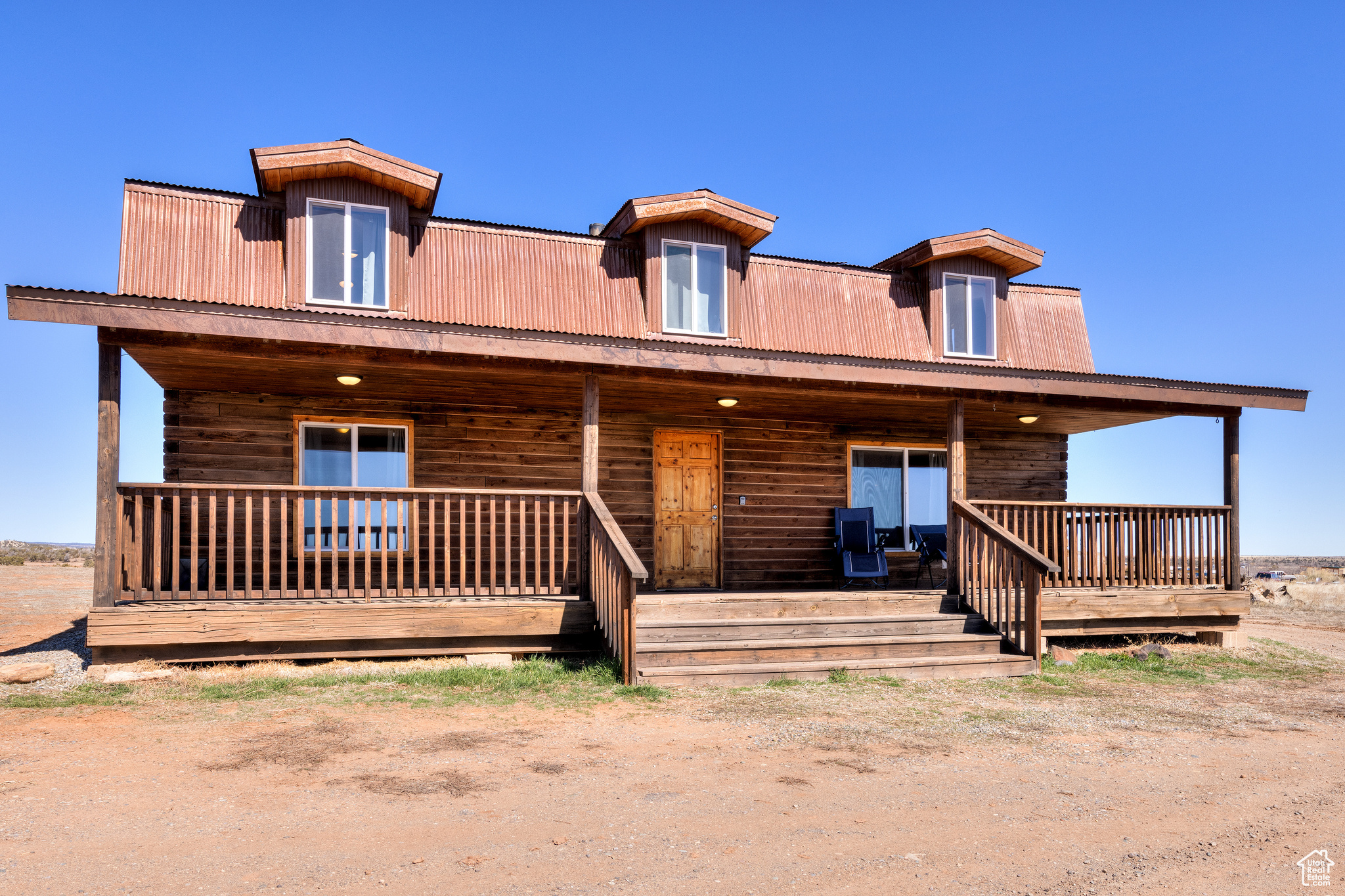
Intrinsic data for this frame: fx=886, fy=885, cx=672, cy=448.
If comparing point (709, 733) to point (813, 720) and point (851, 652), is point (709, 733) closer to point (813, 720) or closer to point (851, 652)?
point (813, 720)

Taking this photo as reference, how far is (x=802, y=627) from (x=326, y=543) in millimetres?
5292

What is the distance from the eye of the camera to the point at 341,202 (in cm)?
933

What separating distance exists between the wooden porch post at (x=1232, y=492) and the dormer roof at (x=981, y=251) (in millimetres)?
3047

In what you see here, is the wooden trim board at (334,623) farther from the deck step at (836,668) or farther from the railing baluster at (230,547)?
the deck step at (836,668)

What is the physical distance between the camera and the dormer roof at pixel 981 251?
11.3 metres

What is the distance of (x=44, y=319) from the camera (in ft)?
21.3

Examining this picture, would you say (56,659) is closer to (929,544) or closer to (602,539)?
(602,539)

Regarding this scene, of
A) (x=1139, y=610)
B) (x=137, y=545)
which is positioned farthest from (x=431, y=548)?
(x=1139, y=610)

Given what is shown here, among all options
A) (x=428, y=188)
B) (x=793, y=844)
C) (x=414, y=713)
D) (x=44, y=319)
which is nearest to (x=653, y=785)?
(x=793, y=844)

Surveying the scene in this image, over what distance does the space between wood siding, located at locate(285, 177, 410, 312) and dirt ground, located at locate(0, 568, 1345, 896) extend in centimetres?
453

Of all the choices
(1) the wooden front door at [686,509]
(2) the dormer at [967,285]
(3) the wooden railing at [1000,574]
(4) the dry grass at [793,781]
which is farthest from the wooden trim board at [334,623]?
(2) the dormer at [967,285]

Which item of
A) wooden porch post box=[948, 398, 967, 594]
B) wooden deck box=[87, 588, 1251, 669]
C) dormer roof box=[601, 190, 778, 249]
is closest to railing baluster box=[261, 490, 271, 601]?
wooden deck box=[87, 588, 1251, 669]

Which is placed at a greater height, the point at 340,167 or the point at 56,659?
the point at 340,167

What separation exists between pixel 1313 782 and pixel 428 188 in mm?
8964
